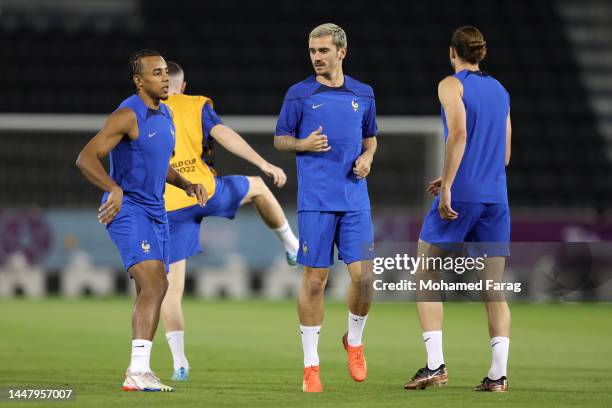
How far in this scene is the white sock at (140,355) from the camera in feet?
23.6

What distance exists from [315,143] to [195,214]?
5.78 ft

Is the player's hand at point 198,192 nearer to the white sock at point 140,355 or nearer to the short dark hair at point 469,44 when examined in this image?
the white sock at point 140,355

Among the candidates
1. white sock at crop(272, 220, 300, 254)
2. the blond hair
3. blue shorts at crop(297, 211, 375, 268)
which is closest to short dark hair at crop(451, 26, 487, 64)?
the blond hair

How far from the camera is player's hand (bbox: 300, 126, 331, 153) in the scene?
295 inches

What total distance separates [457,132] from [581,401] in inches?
68.7

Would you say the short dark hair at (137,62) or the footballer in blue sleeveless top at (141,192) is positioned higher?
the short dark hair at (137,62)

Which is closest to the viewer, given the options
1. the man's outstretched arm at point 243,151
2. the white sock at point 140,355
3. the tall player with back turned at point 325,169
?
the white sock at point 140,355

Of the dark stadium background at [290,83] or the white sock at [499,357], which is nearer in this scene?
the white sock at [499,357]

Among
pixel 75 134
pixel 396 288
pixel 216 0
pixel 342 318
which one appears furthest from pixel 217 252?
pixel 396 288

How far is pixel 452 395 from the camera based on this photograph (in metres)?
→ 7.27

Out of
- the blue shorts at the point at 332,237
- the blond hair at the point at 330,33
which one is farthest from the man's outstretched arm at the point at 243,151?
the blond hair at the point at 330,33

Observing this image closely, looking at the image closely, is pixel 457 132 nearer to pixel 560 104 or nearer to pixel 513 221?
pixel 513 221

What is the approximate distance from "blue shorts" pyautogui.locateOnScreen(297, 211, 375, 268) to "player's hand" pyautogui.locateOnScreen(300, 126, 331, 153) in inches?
16.3

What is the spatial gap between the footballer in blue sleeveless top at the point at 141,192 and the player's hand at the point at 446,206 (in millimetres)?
1702
